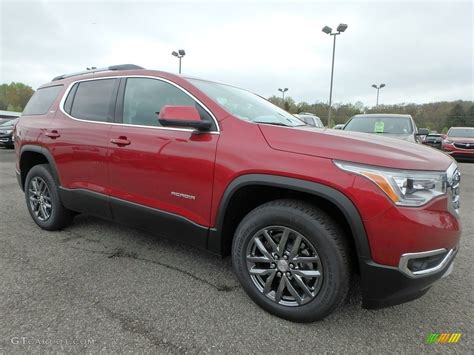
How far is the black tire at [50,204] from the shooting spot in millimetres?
3680

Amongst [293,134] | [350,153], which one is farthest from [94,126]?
[350,153]

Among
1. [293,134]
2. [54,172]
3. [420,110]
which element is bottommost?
[54,172]

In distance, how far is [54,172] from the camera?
3619 millimetres

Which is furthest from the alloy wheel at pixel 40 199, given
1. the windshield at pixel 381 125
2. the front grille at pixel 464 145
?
the front grille at pixel 464 145

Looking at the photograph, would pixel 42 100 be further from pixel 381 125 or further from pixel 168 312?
pixel 381 125

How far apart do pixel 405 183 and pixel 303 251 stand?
0.76m

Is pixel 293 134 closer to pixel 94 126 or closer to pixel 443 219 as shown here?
pixel 443 219

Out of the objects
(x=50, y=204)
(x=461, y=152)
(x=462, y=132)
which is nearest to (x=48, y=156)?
(x=50, y=204)

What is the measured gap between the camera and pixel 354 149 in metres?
1.99

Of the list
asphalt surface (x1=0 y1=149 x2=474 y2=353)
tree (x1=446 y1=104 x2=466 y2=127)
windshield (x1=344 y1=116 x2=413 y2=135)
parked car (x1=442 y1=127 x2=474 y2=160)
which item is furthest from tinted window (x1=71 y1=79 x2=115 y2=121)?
tree (x1=446 y1=104 x2=466 y2=127)

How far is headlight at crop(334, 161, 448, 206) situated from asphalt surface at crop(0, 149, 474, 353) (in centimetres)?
93

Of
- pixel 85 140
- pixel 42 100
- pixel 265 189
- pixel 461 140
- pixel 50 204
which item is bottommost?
pixel 50 204

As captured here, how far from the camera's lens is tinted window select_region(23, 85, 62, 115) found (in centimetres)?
382

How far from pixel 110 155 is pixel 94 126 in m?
0.42
